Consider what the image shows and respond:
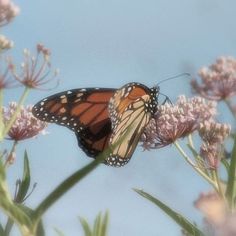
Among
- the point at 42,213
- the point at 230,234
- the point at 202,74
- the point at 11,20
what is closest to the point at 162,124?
the point at 202,74

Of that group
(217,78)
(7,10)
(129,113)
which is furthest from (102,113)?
(7,10)

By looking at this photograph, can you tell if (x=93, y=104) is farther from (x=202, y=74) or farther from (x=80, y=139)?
(x=202, y=74)

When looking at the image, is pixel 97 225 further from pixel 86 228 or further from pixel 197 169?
pixel 197 169

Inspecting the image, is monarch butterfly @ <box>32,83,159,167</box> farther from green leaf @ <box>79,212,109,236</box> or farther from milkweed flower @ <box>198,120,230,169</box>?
green leaf @ <box>79,212,109,236</box>

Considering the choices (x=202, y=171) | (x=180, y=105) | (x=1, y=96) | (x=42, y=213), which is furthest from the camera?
(x=180, y=105)

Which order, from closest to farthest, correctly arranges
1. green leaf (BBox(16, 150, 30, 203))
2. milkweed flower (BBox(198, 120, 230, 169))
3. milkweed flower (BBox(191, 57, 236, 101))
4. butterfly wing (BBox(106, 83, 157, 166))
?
green leaf (BBox(16, 150, 30, 203))
milkweed flower (BBox(198, 120, 230, 169))
butterfly wing (BBox(106, 83, 157, 166))
milkweed flower (BBox(191, 57, 236, 101))

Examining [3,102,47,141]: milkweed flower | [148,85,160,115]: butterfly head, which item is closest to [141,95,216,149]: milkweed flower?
[148,85,160,115]: butterfly head
